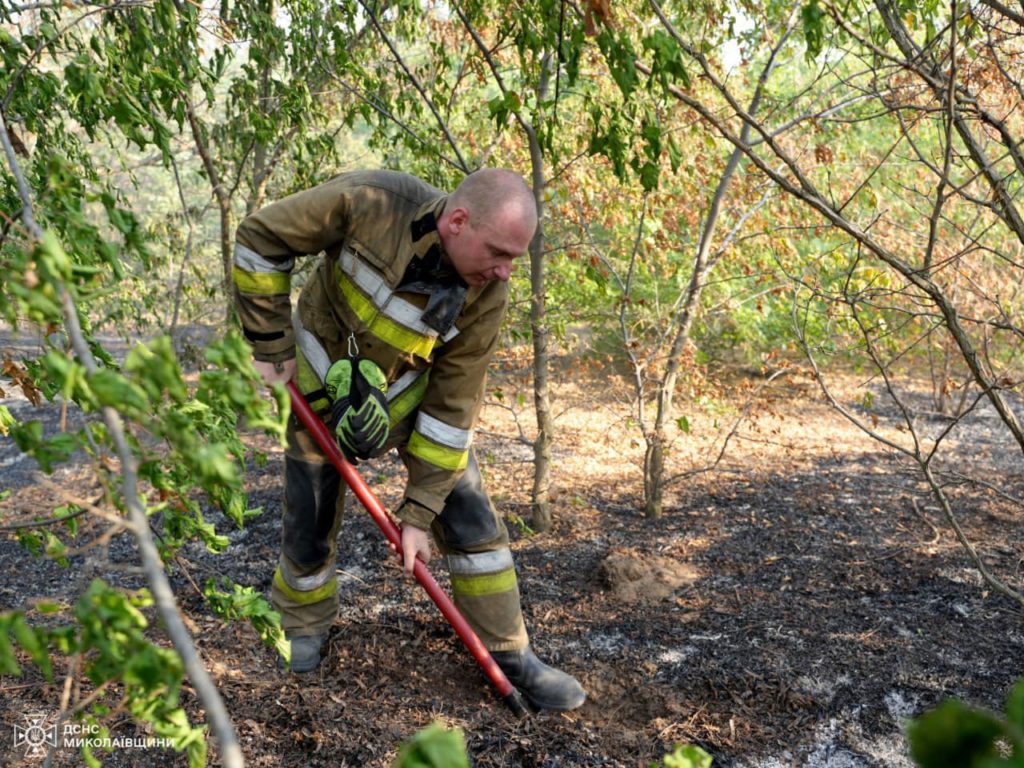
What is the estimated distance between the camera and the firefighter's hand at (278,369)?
3166mm

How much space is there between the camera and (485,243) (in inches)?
108

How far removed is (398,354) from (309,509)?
0.75 meters

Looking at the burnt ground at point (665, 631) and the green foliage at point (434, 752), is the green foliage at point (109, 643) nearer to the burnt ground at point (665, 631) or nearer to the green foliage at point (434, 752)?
the burnt ground at point (665, 631)

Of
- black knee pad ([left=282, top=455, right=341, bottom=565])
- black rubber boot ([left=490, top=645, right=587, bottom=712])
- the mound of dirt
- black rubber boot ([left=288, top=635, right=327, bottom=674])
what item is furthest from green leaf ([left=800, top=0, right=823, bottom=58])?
black rubber boot ([left=288, top=635, right=327, bottom=674])

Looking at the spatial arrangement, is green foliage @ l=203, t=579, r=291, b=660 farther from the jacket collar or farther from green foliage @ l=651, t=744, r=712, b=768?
the jacket collar

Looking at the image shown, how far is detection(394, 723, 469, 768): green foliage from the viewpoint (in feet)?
2.38

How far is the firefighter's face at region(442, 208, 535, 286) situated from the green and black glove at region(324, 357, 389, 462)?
20.2 inches

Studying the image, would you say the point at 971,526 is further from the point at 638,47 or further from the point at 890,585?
the point at 638,47

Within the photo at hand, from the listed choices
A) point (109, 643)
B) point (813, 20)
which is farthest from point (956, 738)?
point (813, 20)

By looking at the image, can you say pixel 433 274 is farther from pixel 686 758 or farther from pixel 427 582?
pixel 686 758

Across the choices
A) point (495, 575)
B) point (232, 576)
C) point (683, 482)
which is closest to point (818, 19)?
point (495, 575)

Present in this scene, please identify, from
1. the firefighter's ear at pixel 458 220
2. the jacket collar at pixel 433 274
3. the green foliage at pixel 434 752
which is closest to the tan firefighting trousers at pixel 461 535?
the jacket collar at pixel 433 274

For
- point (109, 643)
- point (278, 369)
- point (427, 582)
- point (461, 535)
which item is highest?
point (109, 643)

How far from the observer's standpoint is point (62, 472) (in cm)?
652
